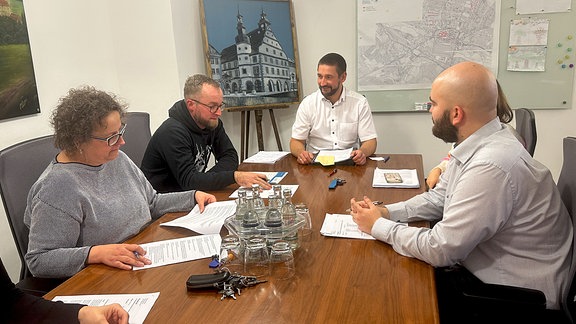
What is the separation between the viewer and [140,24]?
11.4 ft

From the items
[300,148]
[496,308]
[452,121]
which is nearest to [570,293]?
[496,308]

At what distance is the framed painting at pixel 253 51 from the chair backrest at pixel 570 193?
261cm

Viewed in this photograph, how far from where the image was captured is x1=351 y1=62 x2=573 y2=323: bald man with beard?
127 centimetres

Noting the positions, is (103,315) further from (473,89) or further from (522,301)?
(473,89)

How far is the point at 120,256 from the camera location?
1.34 metres

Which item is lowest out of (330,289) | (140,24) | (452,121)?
(330,289)

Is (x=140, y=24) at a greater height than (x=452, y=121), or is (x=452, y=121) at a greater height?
(x=140, y=24)

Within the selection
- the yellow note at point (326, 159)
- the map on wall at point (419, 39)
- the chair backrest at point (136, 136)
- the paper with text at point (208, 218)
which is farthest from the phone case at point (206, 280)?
the map on wall at point (419, 39)

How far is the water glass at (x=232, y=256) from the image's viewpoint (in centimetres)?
129

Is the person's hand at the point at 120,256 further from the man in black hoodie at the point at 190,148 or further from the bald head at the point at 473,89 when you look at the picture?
the bald head at the point at 473,89

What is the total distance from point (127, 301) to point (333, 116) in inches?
91.7

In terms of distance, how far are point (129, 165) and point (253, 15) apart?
7.84 ft

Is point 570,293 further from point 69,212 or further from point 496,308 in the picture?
point 69,212

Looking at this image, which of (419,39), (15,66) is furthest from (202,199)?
(419,39)
